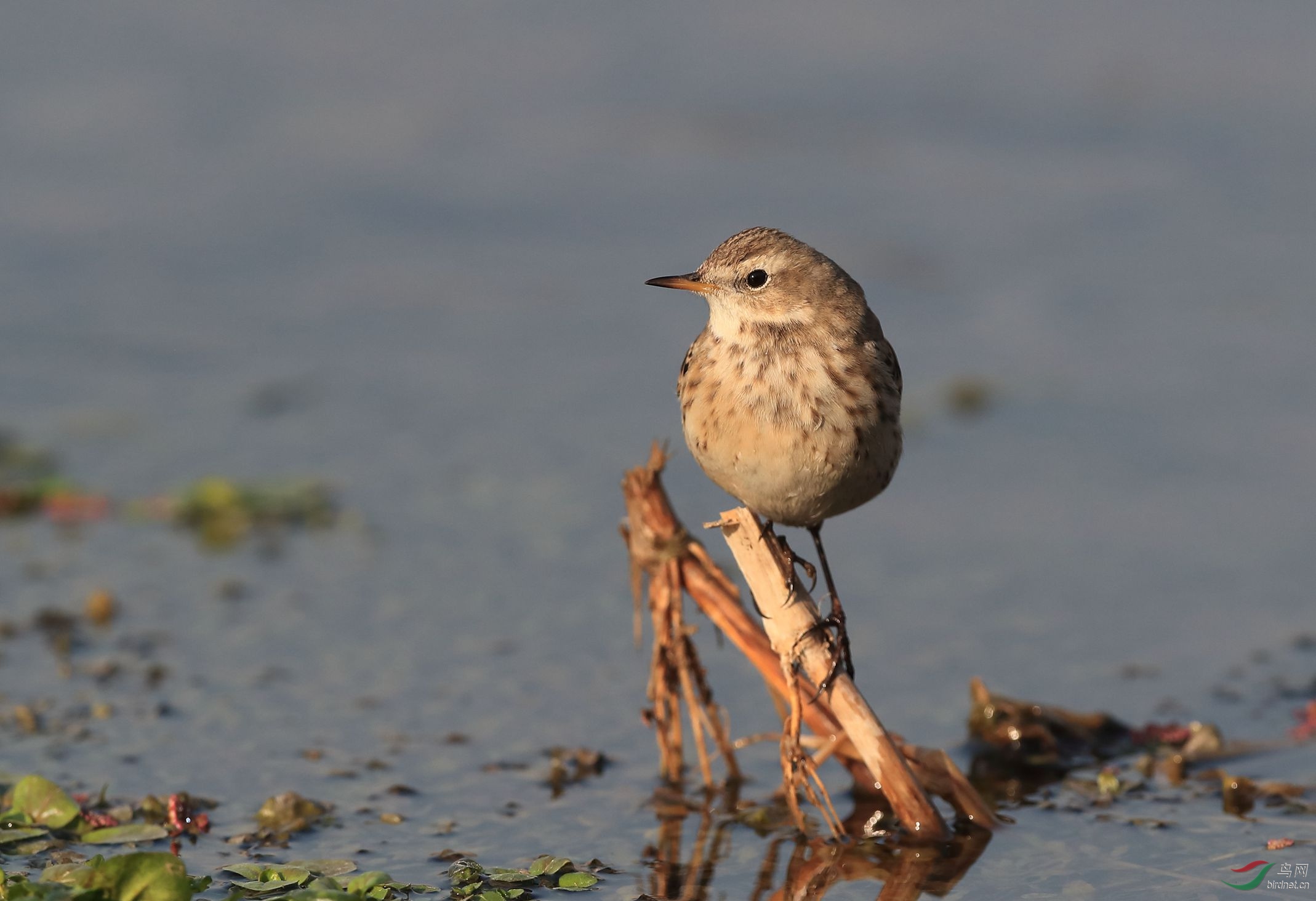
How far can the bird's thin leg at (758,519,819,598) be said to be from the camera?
21.2 ft

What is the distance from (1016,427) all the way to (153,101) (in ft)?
29.2

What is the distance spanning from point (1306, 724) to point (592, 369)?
243 inches

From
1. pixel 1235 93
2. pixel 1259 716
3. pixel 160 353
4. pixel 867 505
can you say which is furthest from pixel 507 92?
pixel 1259 716

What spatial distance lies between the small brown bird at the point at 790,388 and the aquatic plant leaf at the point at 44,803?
2.64m

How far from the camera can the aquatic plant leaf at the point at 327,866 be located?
621cm

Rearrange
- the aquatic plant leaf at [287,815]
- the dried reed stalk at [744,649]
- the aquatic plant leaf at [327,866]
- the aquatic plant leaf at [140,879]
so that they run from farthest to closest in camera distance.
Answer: the aquatic plant leaf at [287,815], the dried reed stalk at [744,649], the aquatic plant leaf at [327,866], the aquatic plant leaf at [140,879]

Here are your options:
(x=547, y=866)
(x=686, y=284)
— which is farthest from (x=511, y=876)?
(x=686, y=284)

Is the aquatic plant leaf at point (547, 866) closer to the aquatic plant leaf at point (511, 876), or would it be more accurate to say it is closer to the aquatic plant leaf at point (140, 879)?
the aquatic plant leaf at point (511, 876)

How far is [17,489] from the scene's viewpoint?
1059 cm

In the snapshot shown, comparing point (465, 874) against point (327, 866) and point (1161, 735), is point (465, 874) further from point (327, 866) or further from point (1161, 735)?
point (1161, 735)

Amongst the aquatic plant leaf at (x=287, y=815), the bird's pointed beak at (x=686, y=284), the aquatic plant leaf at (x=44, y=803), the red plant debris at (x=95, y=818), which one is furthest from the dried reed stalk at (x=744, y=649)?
the aquatic plant leaf at (x=44, y=803)

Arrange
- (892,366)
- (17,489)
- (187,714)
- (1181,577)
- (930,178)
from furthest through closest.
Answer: (930,178)
(17,489)
(1181,577)
(187,714)
(892,366)

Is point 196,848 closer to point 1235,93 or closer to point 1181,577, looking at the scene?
point 1181,577

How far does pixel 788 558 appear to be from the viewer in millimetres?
6531
